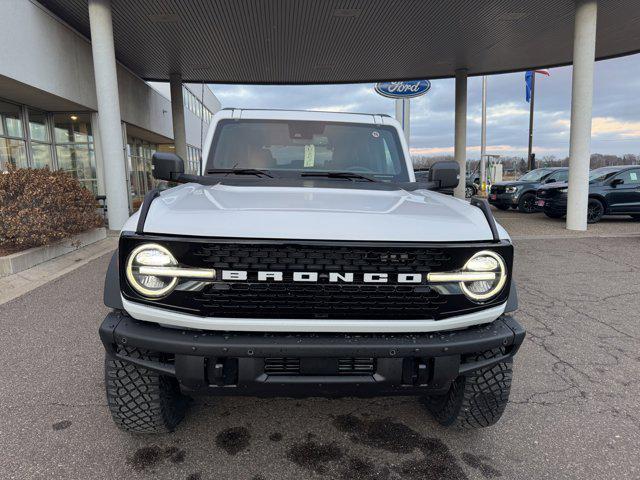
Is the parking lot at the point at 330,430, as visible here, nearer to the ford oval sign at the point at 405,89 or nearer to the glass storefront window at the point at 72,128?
the glass storefront window at the point at 72,128

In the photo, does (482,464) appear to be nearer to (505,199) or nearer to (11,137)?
(11,137)

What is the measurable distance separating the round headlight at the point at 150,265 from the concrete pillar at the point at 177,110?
18.0 m

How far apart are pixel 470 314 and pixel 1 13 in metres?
11.1

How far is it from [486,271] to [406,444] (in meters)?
1.12

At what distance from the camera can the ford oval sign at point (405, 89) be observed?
22.0m

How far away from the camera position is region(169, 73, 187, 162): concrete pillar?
1858cm

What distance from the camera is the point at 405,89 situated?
2202 centimetres

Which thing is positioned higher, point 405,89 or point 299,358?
point 405,89

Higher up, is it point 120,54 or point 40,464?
point 120,54

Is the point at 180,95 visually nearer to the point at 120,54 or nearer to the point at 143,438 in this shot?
the point at 120,54

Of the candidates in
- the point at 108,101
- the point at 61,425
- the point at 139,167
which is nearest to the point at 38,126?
the point at 108,101

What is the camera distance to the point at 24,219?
6719 millimetres

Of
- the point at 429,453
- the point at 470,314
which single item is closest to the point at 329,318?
the point at 470,314

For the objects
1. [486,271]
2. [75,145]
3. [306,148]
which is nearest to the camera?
[486,271]
